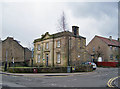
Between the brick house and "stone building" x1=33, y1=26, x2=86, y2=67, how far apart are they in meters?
15.2

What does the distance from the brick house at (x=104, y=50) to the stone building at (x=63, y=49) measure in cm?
1522

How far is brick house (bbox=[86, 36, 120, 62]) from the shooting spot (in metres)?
44.9

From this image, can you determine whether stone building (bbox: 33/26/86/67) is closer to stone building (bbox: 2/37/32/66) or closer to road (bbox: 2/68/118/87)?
road (bbox: 2/68/118/87)

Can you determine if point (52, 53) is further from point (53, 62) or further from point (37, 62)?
point (37, 62)

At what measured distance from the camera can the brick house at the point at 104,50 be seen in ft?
147

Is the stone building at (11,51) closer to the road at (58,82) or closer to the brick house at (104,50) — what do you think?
the brick house at (104,50)

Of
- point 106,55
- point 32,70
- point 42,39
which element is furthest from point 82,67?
point 106,55

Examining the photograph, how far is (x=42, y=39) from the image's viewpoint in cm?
3509

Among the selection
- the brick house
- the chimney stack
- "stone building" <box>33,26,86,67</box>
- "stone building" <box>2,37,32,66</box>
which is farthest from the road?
"stone building" <box>2,37,32,66</box>

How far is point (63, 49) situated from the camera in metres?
29.4

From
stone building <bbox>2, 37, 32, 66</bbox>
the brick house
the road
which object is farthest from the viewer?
stone building <bbox>2, 37, 32, 66</bbox>

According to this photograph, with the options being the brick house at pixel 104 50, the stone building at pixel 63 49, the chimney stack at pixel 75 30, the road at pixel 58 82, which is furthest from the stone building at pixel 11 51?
the road at pixel 58 82

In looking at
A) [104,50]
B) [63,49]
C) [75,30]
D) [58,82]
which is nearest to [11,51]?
[63,49]

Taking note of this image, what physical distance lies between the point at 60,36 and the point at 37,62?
33.5ft
